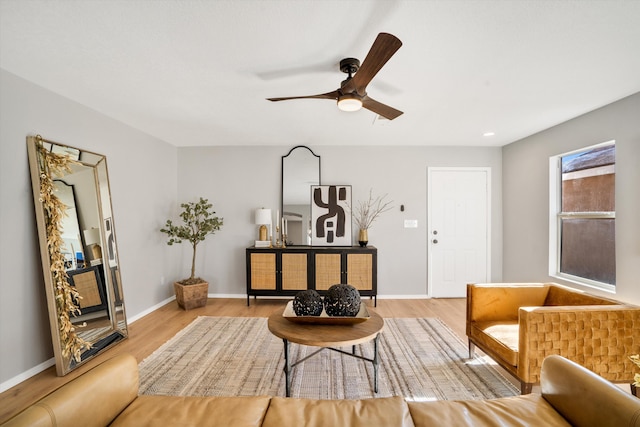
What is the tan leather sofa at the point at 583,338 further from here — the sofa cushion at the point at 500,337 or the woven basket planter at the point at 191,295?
the woven basket planter at the point at 191,295

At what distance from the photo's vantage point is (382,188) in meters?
4.57

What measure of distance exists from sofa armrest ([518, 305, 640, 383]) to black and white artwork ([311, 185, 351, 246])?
2770 millimetres

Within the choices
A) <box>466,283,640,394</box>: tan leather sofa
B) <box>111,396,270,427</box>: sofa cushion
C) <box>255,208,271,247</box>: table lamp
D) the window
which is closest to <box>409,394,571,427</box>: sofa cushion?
<box>111,396,270,427</box>: sofa cushion

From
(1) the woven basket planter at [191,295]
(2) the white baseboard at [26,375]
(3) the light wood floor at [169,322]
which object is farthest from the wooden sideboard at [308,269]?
(2) the white baseboard at [26,375]

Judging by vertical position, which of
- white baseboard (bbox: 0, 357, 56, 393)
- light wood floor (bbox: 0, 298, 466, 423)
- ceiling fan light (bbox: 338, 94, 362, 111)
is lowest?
light wood floor (bbox: 0, 298, 466, 423)

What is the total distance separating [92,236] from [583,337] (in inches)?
165

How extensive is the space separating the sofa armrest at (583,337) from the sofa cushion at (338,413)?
4.21ft

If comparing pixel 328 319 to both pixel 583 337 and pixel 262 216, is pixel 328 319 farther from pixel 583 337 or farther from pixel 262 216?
pixel 262 216

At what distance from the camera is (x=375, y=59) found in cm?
155

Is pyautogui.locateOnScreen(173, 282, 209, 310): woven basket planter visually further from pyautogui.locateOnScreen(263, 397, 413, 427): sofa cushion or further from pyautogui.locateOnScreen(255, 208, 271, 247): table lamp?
pyautogui.locateOnScreen(263, 397, 413, 427): sofa cushion

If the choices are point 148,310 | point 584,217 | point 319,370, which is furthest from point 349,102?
point 148,310

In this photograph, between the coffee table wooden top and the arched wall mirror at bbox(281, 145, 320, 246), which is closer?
the coffee table wooden top

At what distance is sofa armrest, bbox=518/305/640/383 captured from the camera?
6.31ft

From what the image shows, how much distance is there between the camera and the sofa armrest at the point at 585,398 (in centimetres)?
100
